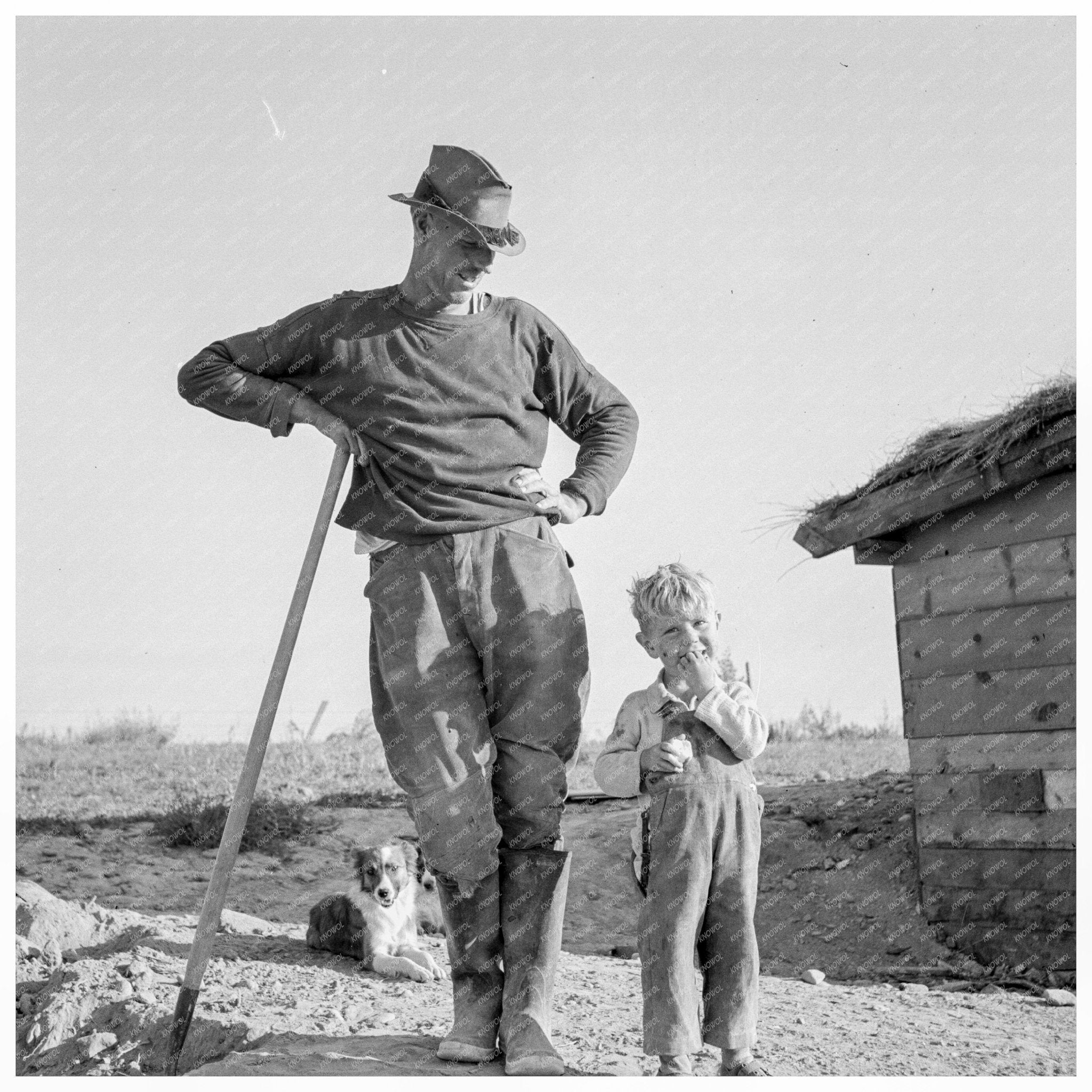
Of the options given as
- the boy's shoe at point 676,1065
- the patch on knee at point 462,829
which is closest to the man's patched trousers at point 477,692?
the patch on knee at point 462,829

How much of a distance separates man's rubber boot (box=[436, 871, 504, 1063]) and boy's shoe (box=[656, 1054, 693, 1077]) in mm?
602

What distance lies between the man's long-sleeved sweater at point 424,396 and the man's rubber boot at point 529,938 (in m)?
1.07

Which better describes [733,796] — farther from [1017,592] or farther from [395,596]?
[1017,592]

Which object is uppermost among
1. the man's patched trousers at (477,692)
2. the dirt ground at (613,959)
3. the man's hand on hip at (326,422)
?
the man's hand on hip at (326,422)

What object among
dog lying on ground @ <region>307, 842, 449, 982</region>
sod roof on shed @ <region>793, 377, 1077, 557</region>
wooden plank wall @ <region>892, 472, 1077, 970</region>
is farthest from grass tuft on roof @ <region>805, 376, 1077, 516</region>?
dog lying on ground @ <region>307, 842, 449, 982</region>

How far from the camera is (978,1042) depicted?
443 cm

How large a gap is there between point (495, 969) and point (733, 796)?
946mm

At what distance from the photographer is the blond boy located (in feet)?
11.3

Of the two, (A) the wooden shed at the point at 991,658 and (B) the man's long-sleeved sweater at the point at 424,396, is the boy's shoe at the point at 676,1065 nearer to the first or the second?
(B) the man's long-sleeved sweater at the point at 424,396

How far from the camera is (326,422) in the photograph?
13.3ft

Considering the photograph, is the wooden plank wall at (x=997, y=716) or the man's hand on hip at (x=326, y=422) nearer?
the man's hand on hip at (x=326, y=422)

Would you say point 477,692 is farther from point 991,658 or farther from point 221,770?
point 221,770

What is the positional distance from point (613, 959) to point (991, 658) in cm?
341

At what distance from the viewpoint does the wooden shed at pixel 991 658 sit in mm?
8039
